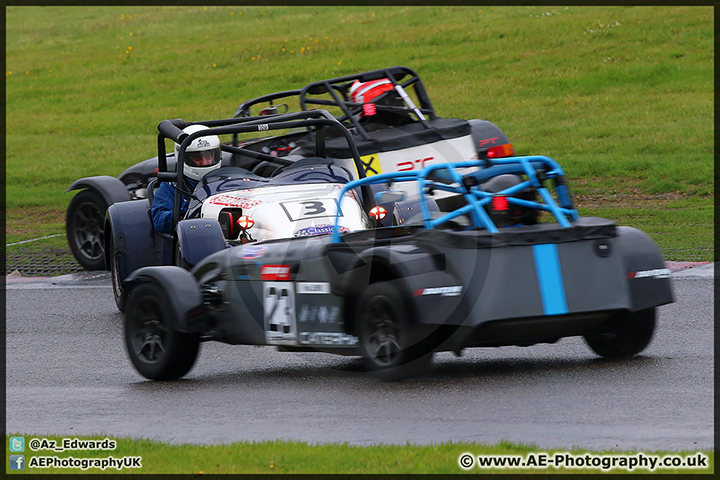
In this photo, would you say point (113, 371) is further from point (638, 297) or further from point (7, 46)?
point (7, 46)

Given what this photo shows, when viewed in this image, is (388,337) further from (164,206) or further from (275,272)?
(164,206)

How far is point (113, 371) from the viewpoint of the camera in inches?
346

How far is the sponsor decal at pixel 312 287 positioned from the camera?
7667 millimetres

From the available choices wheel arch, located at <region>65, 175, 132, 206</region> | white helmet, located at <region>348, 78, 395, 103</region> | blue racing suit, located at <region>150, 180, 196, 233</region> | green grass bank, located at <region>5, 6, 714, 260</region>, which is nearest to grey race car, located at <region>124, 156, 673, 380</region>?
blue racing suit, located at <region>150, 180, 196, 233</region>

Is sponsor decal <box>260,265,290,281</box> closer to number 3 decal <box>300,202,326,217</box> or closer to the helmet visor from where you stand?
number 3 decal <box>300,202,326,217</box>

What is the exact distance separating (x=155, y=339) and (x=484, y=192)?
8.72ft

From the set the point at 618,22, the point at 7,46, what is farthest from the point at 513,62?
the point at 7,46

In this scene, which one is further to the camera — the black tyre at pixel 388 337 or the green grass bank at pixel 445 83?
the green grass bank at pixel 445 83

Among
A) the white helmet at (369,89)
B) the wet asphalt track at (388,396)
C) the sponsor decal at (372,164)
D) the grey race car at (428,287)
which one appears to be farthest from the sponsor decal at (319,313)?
the white helmet at (369,89)

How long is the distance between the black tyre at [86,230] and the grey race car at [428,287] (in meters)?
6.46

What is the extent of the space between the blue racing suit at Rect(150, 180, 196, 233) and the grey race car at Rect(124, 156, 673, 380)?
2.20 m

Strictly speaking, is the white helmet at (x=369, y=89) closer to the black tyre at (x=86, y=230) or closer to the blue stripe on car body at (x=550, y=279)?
the black tyre at (x=86, y=230)

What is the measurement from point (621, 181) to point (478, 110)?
27.1 ft

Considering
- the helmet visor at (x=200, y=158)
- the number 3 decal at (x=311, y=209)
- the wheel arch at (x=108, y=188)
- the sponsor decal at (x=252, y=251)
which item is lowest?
→ the sponsor decal at (x=252, y=251)
